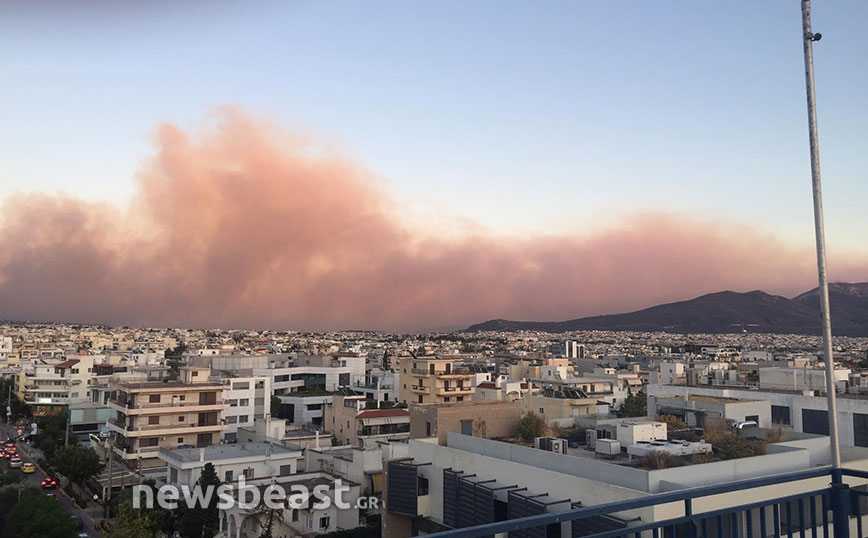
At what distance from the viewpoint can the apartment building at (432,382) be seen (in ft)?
172

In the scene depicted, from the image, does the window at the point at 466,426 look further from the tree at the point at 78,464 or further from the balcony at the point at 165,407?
the tree at the point at 78,464

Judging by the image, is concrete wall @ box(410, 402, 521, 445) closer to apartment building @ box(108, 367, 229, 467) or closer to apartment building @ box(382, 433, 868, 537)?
apartment building @ box(382, 433, 868, 537)

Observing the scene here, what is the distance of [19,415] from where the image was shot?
207ft

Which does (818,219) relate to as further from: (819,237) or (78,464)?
(78,464)

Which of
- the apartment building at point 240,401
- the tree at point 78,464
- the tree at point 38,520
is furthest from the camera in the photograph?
the apartment building at point 240,401

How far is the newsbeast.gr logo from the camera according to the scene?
25219 millimetres

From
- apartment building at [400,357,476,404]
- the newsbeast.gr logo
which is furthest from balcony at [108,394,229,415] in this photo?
apartment building at [400,357,476,404]

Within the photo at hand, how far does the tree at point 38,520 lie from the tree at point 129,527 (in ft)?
4.67

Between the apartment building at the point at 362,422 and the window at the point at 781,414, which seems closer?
the window at the point at 781,414

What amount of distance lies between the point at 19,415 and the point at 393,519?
55310 millimetres

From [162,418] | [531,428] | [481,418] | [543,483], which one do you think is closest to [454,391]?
[162,418]

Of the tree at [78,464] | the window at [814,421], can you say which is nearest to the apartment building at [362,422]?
the tree at [78,464]

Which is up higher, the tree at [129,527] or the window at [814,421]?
the window at [814,421]

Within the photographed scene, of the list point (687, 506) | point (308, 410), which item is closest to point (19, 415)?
point (308, 410)
